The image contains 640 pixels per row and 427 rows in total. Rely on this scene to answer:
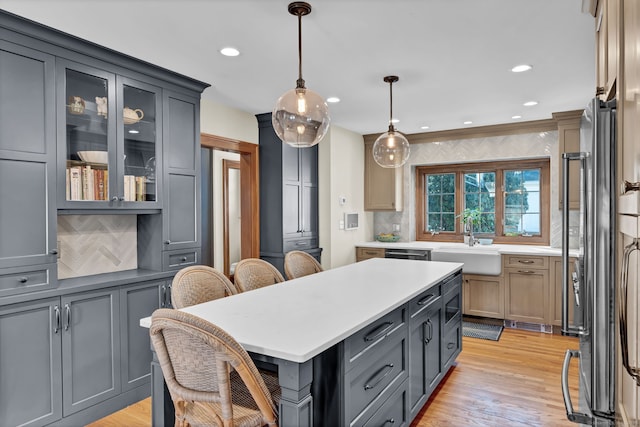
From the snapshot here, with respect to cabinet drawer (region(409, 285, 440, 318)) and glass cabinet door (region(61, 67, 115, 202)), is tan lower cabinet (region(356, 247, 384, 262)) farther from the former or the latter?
glass cabinet door (region(61, 67, 115, 202))

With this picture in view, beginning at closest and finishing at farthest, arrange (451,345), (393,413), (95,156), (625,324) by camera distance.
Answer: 1. (625,324)
2. (393,413)
3. (95,156)
4. (451,345)

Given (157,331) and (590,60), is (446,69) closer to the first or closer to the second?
(590,60)

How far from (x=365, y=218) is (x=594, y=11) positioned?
414cm

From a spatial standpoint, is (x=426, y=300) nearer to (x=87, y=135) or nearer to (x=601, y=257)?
(x=601, y=257)

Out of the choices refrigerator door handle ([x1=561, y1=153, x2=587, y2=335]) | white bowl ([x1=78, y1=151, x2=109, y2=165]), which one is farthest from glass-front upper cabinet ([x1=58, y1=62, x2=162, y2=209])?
refrigerator door handle ([x1=561, y1=153, x2=587, y2=335])

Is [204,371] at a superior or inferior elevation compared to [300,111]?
inferior

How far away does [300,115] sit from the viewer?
215 cm

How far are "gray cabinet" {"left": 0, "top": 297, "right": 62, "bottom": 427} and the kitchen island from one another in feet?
3.52

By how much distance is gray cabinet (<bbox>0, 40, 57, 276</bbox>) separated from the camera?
2.25 m

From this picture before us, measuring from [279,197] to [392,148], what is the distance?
A: 1.77 m

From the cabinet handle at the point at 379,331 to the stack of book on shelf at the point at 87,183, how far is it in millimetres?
2021

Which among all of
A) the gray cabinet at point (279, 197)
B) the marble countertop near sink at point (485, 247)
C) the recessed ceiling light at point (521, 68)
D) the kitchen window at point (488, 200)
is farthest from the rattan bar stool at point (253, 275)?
the kitchen window at point (488, 200)

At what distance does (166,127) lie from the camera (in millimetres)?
3201

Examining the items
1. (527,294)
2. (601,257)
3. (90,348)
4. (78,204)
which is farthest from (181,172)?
(527,294)
